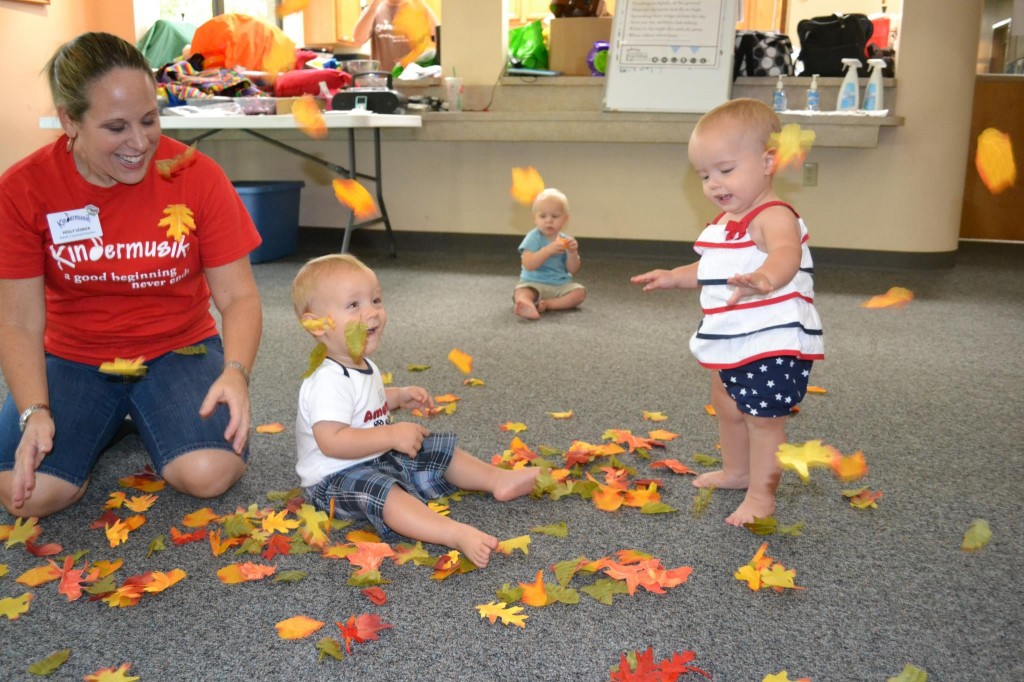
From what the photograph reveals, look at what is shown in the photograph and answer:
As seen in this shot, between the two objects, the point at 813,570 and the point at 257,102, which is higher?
the point at 257,102

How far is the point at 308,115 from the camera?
15.2 ft

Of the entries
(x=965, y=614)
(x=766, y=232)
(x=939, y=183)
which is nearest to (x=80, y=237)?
(x=766, y=232)

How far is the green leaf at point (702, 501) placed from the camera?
1.86 metres

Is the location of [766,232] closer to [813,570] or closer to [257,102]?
[813,570]

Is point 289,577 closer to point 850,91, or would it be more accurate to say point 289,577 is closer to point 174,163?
point 174,163

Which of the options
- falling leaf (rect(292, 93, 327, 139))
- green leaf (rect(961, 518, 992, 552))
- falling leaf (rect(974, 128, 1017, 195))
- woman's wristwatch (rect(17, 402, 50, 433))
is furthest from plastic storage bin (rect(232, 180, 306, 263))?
falling leaf (rect(974, 128, 1017, 195))

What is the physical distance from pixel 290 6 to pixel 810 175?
12.2 ft

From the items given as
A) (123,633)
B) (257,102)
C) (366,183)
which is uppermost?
(257,102)

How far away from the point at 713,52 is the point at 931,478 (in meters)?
3.20

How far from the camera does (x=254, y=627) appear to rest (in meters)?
1.45

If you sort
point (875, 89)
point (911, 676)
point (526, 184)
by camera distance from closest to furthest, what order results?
point (911, 676) → point (875, 89) → point (526, 184)

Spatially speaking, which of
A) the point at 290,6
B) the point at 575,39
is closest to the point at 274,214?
the point at 575,39

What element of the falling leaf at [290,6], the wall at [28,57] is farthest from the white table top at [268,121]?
the falling leaf at [290,6]

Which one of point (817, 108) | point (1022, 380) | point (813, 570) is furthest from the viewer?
point (817, 108)
